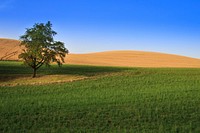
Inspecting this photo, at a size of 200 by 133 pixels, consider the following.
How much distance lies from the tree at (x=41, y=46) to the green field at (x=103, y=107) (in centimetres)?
796

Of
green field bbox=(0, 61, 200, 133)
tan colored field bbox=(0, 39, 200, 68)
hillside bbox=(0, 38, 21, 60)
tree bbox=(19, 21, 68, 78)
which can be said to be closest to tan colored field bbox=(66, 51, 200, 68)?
tan colored field bbox=(0, 39, 200, 68)

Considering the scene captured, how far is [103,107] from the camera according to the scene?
18359mm

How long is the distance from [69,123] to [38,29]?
22.1 m

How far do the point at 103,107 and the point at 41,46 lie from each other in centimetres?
1858

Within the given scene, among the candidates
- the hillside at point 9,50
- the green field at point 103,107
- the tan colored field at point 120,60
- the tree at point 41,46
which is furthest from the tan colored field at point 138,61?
the green field at point 103,107

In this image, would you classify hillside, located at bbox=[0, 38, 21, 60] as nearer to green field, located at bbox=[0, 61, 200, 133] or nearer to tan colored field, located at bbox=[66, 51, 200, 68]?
tan colored field, located at bbox=[66, 51, 200, 68]

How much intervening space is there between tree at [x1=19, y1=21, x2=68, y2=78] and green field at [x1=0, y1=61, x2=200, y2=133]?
26.1 feet

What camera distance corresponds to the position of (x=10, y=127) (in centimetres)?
1510

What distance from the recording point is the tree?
113 feet

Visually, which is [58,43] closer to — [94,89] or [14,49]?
[94,89]

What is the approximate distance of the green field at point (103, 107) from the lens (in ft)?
50.0

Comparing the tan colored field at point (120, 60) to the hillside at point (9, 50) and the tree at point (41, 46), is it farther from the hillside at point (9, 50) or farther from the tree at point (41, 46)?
the tree at point (41, 46)

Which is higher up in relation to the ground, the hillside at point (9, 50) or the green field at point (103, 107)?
the hillside at point (9, 50)

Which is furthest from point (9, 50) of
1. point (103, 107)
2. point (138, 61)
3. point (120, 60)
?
point (103, 107)
